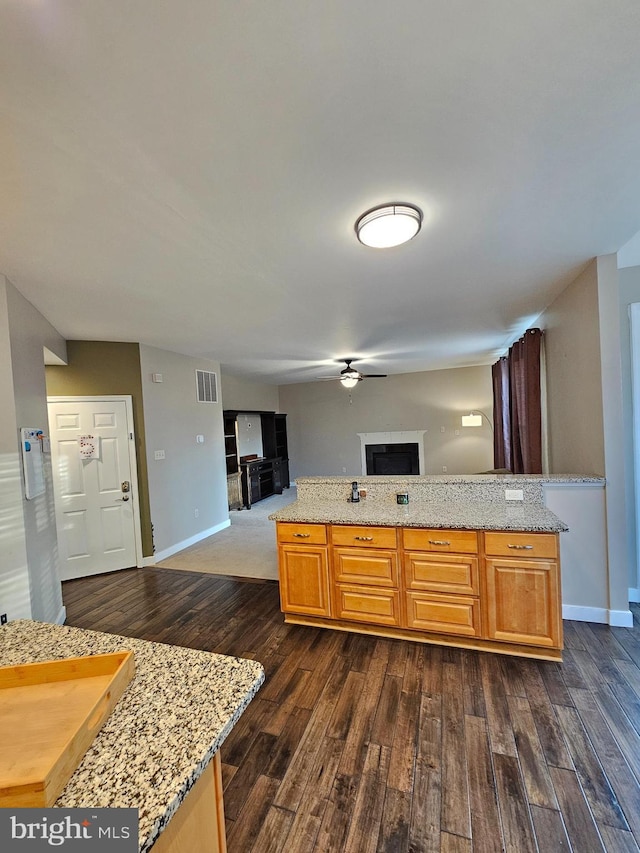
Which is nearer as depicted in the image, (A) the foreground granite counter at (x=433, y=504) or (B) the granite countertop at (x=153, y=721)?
(B) the granite countertop at (x=153, y=721)

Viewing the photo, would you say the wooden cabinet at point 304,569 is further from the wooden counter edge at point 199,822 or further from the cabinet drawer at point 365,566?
the wooden counter edge at point 199,822

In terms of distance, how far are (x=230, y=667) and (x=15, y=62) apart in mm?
1799

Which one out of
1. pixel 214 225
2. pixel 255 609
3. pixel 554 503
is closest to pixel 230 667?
pixel 214 225

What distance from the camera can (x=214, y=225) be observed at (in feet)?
5.88

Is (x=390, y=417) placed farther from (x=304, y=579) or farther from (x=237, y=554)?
(x=304, y=579)

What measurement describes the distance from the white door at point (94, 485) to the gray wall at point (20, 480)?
1.06m

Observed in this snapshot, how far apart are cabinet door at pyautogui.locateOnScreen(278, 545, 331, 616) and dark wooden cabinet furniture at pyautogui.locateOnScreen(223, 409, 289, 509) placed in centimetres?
418

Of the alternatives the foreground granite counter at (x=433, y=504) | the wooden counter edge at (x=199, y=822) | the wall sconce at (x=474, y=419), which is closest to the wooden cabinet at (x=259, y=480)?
the foreground granite counter at (x=433, y=504)

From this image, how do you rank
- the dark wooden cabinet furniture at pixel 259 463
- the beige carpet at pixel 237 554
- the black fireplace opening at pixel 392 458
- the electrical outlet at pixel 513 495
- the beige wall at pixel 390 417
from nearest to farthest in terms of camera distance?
the electrical outlet at pixel 513 495 < the beige carpet at pixel 237 554 < the dark wooden cabinet furniture at pixel 259 463 < the beige wall at pixel 390 417 < the black fireplace opening at pixel 392 458

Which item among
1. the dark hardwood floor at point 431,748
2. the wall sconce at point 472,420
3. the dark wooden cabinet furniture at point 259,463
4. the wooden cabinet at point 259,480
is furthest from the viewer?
the wall sconce at point 472,420

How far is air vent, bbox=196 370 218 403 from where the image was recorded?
5.20 meters

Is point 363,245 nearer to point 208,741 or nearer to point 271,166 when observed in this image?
point 271,166

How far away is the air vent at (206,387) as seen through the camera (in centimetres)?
520

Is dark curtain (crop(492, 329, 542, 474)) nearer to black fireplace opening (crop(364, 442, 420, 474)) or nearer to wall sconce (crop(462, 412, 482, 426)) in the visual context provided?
wall sconce (crop(462, 412, 482, 426))
